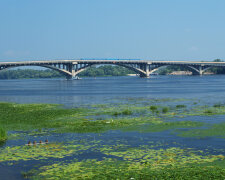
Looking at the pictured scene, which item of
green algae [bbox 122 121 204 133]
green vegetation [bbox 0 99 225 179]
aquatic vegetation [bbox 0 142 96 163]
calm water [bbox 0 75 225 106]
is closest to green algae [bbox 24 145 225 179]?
green vegetation [bbox 0 99 225 179]

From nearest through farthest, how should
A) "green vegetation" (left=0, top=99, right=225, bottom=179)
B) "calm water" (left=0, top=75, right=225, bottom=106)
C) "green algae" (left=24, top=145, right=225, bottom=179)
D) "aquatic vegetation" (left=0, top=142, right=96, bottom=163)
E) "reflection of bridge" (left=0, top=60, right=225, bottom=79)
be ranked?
"green algae" (left=24, top=145, right=225, bottom=179)
"green vegetation" (left=0, top=99, right=225, bottom=179)
"aquatic vegetation" (left=0, top=142, right=96, bottom=163)
"calm water" (left=0, top=75, right=225, bottom=106)
"reflection of bridge" (left=0, top=60, right=225, bottom=79)

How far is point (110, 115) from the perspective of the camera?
3472 cm

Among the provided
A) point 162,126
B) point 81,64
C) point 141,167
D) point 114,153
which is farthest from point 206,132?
point 81,64

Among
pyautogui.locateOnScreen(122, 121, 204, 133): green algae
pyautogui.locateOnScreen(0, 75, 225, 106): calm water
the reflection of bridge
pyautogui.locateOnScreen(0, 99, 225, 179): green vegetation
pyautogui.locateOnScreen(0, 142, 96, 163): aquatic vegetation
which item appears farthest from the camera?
the reflection of bridge

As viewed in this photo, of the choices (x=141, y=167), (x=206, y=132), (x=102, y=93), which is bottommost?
(x=141, y=167)

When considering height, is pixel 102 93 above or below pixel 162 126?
above

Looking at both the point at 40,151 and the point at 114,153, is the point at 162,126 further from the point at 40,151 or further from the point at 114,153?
the point at 40,151

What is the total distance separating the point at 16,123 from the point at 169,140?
1478 cm

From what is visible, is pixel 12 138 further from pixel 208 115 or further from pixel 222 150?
pixel 208 115

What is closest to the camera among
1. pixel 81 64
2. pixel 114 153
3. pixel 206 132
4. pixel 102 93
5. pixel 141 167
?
pixel 141 167

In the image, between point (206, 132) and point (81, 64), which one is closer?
point (206, 132)

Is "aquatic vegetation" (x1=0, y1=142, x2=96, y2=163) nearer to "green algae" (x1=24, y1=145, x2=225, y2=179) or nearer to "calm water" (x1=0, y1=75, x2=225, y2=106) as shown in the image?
"green algae" (x1=24, y1=145, x2=225, y2=179)

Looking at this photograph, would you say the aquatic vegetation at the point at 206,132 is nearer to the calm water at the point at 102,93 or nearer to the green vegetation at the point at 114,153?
the green vegetation at the point at 114,153

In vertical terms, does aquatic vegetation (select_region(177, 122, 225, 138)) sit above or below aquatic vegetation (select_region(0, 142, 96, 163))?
above
